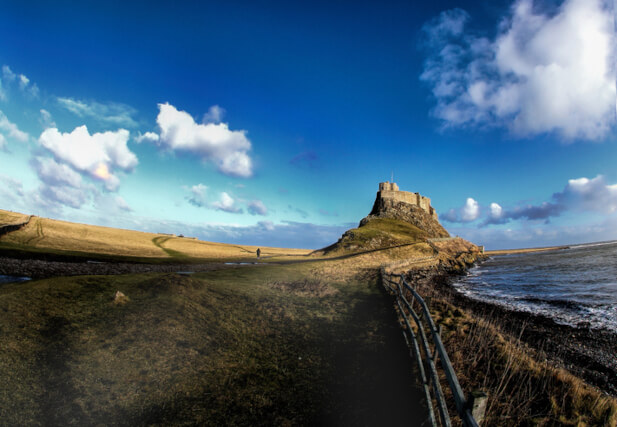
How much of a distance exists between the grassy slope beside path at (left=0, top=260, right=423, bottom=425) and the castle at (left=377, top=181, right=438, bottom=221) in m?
98.4

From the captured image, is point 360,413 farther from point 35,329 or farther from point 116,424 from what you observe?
point 35,329

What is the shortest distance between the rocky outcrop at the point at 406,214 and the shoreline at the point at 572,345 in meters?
74.9

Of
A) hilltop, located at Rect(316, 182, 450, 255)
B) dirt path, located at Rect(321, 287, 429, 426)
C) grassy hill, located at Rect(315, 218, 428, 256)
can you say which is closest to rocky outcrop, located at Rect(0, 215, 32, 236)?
grassy hill, located at Rect(315, 218, 428, 256)

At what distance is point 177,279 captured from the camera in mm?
13039

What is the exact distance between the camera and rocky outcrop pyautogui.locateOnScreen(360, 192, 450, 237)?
318 feet

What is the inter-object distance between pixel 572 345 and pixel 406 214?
8930 cm

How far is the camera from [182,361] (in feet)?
26.9

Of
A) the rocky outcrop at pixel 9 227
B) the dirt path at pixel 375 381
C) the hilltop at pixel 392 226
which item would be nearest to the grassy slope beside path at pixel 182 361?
the dirt path at pixel 375 381

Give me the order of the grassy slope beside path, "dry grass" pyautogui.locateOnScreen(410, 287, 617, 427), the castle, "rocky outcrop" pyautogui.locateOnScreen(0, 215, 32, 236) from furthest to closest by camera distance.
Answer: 1. the castle
2. "rocky outcrop" pyautogui.locateOnScreen(0, 215, 32, 236)
3. "dry grass" pyautogui.locateOnScreen(410, 287, 617, 427)
4. the grassy slope beside path

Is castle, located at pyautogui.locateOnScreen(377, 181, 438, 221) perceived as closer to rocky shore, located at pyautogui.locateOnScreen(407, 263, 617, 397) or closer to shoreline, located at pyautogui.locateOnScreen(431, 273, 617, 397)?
rocky shore, located at pyautogui.locateOnScreen(407, 263, 617, 397)

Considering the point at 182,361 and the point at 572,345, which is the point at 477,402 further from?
the point at 572,345

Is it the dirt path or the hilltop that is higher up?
the hilltop

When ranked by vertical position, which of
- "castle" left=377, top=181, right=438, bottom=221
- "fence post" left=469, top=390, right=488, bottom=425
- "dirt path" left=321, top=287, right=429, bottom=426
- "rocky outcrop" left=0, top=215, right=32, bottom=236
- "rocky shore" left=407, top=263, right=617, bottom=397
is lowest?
"rocky shore" left=407, top=263, right=617, bottom=397

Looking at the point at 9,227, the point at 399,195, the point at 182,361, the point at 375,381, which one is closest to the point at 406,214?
the point at 399,195
